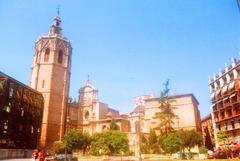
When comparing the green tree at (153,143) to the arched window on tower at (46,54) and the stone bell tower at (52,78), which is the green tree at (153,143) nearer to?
the stone bell tower at (52,78)

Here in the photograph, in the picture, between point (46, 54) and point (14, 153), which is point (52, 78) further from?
point (14, 153)

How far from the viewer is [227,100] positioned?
46500 mm

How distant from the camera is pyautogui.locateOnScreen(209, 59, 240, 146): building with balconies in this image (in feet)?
141

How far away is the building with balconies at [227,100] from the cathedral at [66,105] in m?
9.17

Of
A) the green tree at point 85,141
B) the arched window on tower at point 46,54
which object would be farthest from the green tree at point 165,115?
the arched window on tower at point 46,54

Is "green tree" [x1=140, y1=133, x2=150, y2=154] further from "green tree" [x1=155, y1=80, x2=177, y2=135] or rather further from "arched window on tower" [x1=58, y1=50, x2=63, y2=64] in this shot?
"arched window on tower" [x1=58, y1=50, x2=63, y2=64]

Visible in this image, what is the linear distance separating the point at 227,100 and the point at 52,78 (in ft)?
124

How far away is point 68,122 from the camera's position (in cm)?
6025

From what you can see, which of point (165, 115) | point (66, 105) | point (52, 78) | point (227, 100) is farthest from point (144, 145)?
point (52, 78)

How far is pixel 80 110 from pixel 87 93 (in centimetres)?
502

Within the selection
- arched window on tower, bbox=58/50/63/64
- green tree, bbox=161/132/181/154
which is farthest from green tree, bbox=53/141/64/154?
green tree, bbox=161/132/181/154

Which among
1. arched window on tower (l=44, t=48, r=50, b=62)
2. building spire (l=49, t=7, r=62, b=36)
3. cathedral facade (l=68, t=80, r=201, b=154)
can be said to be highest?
building spire (l=49, t=7, r=62, b=36)

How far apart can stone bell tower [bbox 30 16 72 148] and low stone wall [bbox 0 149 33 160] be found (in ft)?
30.7

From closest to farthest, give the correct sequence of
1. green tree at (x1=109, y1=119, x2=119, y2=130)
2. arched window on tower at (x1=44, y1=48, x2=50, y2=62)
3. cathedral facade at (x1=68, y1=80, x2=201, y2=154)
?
green tree at (x1=109, y1=119, x2=119, y2=130), arched window on tower at (x1=44, y1=48, x2=50, y2=62), cathedral facade at (x1=68, y1=80, x2=201, y2=154)
